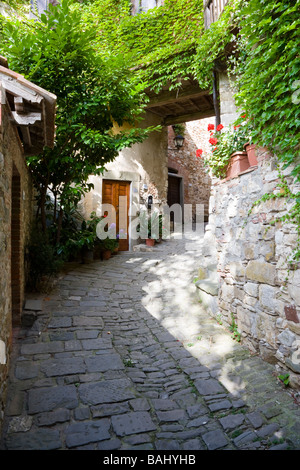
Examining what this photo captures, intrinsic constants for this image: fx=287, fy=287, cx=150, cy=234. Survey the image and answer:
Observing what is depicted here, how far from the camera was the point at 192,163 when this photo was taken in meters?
12.0

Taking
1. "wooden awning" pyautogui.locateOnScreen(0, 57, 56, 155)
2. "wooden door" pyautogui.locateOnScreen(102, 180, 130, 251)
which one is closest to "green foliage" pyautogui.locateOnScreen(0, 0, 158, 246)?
"wooden awning" pyautogui.locateOnScreen(0, 57, 56, 155)

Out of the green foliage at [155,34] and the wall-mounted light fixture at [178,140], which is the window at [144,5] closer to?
the green foliage at [155,34]

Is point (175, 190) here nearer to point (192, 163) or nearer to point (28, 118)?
point (192, 163)

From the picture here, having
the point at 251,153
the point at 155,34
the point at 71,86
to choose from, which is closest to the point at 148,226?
the point at 71,86

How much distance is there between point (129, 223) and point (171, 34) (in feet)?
15.8

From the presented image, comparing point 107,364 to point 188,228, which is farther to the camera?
point 188,228

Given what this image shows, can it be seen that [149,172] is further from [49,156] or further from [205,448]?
[205,448]

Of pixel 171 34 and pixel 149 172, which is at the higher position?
pixel 171 34

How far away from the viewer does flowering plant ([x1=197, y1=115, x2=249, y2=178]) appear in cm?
348

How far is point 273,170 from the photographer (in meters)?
2.78

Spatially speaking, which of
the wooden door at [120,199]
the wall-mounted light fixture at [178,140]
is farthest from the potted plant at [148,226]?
the wall-mounted light fixture at [178,140]

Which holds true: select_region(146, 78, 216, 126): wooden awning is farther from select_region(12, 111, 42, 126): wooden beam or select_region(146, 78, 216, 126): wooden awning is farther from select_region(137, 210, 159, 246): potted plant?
select_region(12, 111, 42, 126): wooden beam

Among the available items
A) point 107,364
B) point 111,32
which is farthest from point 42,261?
point 111,32

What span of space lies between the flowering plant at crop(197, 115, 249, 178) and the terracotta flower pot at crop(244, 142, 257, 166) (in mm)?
144
